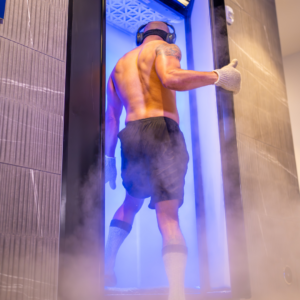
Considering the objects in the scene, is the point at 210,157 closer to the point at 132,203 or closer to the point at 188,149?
the point at 188,149

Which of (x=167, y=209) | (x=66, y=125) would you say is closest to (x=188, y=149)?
(x=167, y=209)

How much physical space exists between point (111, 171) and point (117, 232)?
0.82 feet

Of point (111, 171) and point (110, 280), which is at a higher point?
point (111, 171)

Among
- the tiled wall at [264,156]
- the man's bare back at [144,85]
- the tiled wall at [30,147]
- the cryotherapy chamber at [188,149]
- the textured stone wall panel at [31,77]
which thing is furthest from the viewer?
the tiled wall at [264,156]

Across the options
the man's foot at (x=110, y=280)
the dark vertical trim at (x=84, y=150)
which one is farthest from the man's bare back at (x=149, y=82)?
the man's foot at (x=110, y=280)

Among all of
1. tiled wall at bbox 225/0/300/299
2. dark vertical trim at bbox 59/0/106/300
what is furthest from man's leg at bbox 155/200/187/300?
tiled wall at bbox 225/0/300/299

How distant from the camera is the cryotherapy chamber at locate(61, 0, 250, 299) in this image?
4.21ft

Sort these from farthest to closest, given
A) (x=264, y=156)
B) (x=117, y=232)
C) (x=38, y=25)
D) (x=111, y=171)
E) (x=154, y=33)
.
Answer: (x=264, y=156) → (x=154, y=33) → (x=111, y=171) → (x=117, y=232) → (x=38, y=25)

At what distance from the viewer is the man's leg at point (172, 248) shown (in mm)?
1289

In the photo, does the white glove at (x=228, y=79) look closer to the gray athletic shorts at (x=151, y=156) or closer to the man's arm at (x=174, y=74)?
the man's arm at (x=174, y=74)

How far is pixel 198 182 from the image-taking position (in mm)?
1787

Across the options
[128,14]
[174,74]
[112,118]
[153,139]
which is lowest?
[153,139]

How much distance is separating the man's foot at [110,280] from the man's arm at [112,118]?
47 centimetres

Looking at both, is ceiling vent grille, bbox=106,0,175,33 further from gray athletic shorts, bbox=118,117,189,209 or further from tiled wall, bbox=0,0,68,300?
gray athletic shorts, bbox=118,117,189,209
